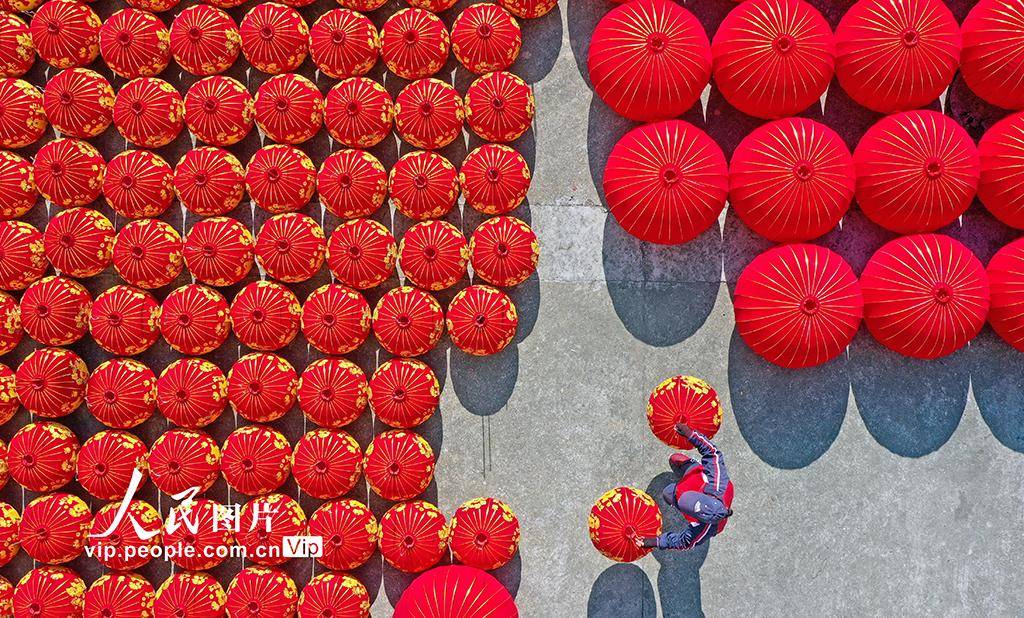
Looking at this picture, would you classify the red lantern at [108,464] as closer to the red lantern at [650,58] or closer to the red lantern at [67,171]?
the red lantern at [67,171]

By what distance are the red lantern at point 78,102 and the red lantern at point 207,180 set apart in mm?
942

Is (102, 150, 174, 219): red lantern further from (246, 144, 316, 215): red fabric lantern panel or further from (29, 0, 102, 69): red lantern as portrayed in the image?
(29, 0, 102, 69): red lantern

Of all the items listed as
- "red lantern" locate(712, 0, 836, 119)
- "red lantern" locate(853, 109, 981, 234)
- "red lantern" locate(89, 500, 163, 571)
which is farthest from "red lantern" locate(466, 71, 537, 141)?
"red lantern" locate(89, 500, 163, 571)

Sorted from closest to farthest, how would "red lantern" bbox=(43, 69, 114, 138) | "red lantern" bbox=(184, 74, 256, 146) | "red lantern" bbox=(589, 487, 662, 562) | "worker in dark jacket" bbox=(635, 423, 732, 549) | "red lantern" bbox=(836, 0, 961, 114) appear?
"worker in dark jacket" bbox=(635, 423, 732, 549) → "red lantern" bbox=(836, 0, 961, 114) → "red lantern" bbox=(589, 487, 662, 562) → "red lantern" bbox=(184, 74, 256, 146) → "red lantern" bbox=(43, 69, 114, 138)

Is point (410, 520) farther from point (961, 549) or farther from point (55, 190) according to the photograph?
point (961, 549)

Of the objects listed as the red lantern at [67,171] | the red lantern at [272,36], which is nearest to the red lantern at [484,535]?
the red lantern at [272,36]

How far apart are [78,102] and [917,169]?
7615 mm

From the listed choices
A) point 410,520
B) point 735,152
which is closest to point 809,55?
point 735,152

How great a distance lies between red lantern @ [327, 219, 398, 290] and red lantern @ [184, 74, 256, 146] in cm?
135

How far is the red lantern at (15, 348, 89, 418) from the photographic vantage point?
661 cm

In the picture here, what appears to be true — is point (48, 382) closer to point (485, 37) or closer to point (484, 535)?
point (484, 535)

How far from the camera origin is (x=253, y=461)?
646 centimetres

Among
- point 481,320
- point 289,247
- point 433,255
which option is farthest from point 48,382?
point 481,320

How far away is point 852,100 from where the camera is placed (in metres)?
6.98
